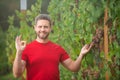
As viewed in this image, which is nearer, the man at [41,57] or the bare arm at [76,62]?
the man at [41,57]

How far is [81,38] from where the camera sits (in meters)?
2.46

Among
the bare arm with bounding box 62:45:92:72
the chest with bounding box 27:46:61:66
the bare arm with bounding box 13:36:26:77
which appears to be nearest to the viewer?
the bare arm with bounding box 13:36:26:77

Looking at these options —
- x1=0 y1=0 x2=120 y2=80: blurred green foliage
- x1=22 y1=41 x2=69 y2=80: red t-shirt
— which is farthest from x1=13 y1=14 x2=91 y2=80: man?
x1=0 y1=0 x2=120 y2=80: blurred green foliage

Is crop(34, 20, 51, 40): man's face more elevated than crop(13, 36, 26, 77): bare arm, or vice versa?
crop(34, 20, 51, 40): man's face

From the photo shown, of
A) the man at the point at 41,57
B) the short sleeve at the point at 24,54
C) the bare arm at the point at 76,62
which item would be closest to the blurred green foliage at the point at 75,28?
the bare arm at the point at 76,62

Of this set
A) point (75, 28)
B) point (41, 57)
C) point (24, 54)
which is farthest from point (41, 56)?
point (75, 28)

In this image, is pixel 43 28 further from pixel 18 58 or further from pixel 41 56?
pixel 18 58

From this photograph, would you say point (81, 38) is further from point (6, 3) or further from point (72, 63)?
point (6, 3)

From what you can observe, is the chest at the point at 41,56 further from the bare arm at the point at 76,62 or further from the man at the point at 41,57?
the bare arm at the point at 76,62

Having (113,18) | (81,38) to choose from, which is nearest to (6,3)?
(81,38)

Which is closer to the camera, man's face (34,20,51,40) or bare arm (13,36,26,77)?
bare arm (13,36,26,77)

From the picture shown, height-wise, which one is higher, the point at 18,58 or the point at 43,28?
the point at 43,28

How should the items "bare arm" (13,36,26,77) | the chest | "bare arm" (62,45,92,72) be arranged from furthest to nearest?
"bare arm" (62,45,92,72), the chest, "bare arm" (13,36,26,77)

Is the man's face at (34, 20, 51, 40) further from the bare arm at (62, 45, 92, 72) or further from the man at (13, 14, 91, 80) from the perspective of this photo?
the bare arm at (62, 45, 92, 72)
